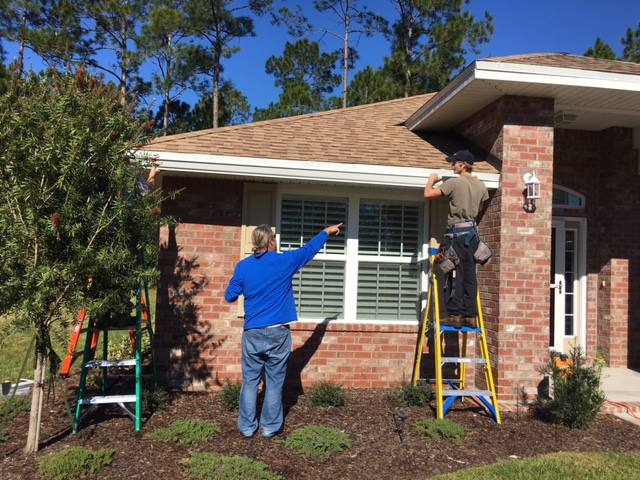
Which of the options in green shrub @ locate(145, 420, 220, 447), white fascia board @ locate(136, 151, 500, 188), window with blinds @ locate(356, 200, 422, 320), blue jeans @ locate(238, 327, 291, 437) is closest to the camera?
green shrub @ locate(145, 420, 220, 447)

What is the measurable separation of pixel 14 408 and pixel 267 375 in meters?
2.64

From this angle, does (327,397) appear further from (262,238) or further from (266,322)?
(262,238)

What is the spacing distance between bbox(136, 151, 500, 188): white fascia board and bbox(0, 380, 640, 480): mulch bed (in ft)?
8.23

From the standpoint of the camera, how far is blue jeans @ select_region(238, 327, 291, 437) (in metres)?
4.98

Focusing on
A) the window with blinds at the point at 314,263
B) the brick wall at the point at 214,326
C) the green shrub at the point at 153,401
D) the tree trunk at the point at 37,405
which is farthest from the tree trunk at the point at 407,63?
the tree trunk at the point at 37,405

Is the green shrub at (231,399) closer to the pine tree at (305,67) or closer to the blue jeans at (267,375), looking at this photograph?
the blue jeans at (267,375)

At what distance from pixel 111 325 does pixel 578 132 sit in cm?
723

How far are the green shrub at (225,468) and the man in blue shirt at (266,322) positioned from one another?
658mm

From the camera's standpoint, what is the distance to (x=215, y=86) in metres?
22.6

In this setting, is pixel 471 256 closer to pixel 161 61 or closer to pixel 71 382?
pixel 71 382

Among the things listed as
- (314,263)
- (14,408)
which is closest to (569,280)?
(314,263)

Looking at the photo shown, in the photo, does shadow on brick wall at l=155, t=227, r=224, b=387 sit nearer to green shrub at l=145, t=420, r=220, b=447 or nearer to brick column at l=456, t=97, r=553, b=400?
green shrub at l=145, t=420, r=220, b=447

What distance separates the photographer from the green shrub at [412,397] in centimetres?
603

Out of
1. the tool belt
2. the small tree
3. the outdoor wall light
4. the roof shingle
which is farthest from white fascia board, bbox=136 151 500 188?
the small tree
